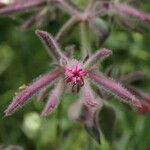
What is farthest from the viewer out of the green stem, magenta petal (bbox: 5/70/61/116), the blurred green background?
the blurred green background

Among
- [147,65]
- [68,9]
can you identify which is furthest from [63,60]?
[147,65]

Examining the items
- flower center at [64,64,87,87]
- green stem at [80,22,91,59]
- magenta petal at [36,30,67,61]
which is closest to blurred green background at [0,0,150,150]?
green stem at [80,22,91,59]

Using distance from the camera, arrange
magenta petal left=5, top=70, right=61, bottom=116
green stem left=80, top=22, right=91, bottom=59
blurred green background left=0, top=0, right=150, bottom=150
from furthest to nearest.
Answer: blurred green background left=0, top=0, right=150, bottom=150
green stem left=80, top=22, right=91, bottom=59
magenta petal left=5, top=70, right=61, bottom=116

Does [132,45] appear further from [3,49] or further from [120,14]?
[120,14]

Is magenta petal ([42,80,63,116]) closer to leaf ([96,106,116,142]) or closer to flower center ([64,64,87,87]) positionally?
flower center ([64,64,87,87])

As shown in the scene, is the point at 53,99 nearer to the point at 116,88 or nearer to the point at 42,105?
the point at 116,88

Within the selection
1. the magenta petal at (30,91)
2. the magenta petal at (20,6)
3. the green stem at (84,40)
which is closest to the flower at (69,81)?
the magenta petal at (30,91)
